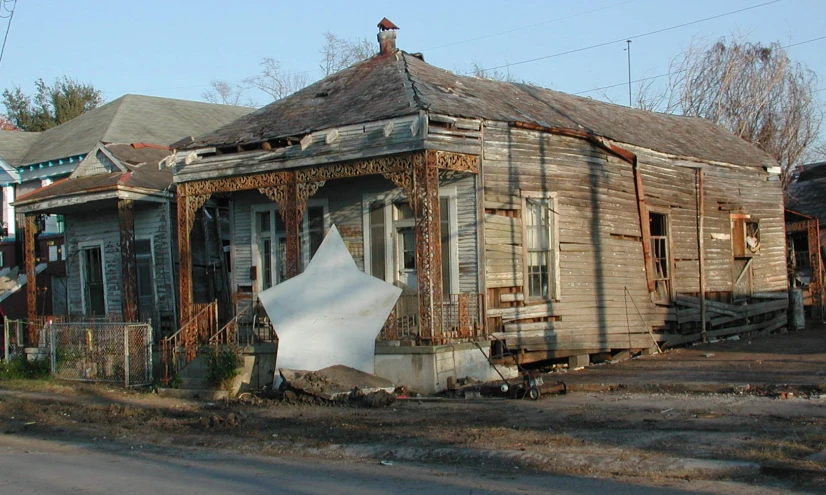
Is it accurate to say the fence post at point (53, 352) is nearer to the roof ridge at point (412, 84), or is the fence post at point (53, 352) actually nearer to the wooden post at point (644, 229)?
the roof ridge at point (412, 84)

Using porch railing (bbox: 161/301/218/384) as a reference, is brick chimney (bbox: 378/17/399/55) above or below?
above

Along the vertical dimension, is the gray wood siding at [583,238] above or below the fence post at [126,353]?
above

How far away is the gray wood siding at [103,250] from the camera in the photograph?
23.6 metres

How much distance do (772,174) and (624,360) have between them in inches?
359

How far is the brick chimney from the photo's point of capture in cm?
2012

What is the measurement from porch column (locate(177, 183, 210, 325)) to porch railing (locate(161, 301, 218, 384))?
275 millimetres

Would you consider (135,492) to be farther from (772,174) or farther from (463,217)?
(772,174)

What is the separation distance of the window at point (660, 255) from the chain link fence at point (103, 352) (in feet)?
37.4

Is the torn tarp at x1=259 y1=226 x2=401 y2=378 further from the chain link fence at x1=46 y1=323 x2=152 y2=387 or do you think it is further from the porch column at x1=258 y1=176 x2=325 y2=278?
the chain link fence at x1=46 y1=323 x2=152 y2=387

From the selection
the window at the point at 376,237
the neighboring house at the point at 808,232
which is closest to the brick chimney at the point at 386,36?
the window at the point at 376,237

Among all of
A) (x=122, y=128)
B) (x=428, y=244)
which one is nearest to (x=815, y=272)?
(x=428, y=244)

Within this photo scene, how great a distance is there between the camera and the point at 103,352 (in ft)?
60.7

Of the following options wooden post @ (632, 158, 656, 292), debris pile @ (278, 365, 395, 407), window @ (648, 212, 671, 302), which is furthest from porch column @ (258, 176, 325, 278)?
window @ (648, 212, 671, 302)

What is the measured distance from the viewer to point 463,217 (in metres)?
17.0
